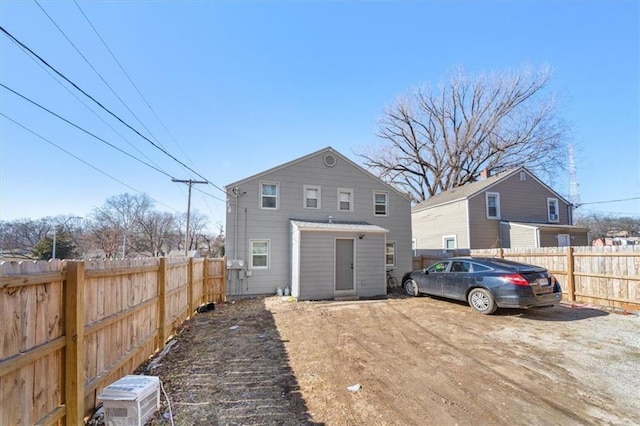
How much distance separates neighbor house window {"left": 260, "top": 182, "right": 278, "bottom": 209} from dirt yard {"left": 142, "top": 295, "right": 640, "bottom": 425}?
18.3 feet

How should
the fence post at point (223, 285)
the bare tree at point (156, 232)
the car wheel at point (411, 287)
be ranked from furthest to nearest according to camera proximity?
the bare tree at point (156, 232), the fence post at point (223, 285), the car wheel at point (411, 287)

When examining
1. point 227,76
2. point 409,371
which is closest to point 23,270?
point 409,371

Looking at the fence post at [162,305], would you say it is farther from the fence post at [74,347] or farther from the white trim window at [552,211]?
the white trim window at [552,211]

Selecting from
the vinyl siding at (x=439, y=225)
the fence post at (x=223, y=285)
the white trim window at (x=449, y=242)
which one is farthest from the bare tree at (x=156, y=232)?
the white trim window at (x=449, y=242)

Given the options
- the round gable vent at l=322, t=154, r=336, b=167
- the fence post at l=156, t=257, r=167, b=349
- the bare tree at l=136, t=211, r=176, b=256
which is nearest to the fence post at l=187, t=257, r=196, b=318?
the fence post at l=156, t=257, r=167, b=349

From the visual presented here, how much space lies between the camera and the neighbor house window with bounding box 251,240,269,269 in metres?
12.0

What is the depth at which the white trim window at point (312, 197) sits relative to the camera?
41.9 ft

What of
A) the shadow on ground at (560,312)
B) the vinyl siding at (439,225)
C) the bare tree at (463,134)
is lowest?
the shadow on ground at (560,312)

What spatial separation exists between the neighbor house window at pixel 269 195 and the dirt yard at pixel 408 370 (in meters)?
5.58

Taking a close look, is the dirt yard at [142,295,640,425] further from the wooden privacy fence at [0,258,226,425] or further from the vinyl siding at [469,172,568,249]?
the vinyl siding at [469,172,568,249]

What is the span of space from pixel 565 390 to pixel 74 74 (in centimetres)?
978

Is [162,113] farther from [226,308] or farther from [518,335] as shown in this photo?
[518,335]

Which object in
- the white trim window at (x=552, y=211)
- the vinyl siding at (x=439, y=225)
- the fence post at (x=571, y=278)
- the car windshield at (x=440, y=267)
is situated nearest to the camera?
the fence post at (x=571, y=278)

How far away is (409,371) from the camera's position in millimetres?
4375
